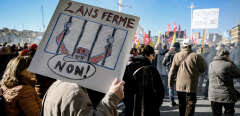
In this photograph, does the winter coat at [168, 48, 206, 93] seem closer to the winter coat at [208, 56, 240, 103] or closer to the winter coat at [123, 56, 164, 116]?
the winter coat at [208, 56, 240, 103]

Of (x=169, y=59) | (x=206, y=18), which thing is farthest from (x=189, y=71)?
(x=206, y=18)

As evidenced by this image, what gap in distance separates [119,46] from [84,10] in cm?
39

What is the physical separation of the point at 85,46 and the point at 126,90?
1556 mm

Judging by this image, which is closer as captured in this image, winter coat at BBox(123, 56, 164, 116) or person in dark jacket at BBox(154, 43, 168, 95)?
winter coat at BBox(123, 56, 164, 116)

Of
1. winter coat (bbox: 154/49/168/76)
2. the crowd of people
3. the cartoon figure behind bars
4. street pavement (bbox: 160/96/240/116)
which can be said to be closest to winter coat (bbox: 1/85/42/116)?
the crowd of people

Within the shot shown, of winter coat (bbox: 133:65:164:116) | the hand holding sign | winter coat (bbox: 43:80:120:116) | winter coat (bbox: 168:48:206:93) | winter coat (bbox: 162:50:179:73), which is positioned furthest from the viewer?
winter coat (bbox: 162:50:179:73)

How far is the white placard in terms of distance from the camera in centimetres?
641

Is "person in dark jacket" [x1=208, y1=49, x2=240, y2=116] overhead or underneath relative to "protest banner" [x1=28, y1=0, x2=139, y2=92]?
underneath

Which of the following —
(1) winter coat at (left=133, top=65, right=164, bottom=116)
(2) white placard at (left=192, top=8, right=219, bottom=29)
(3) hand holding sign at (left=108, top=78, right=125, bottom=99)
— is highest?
(2) white placard at (left=192, top=8, right=219, bottom=29)

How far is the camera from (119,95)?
113 cm

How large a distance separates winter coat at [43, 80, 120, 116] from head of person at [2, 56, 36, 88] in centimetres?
74

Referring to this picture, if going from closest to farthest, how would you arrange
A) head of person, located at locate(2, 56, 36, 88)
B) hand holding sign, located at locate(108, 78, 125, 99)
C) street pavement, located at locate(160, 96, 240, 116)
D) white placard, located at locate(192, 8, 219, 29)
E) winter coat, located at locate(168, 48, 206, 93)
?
1. hand holding sign, located at locate(108, 78, 125, 99)
2. head of person, located at locate(2, 56, 36, 88)
3. winter coat, located at locate(168, 48, 206, 93)
4. street pavement, located at locate(160, 96, 240, 116)
5. white placard, located at locate(192, 8, 219, 29)

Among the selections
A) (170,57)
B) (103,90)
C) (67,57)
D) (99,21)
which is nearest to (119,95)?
(103,90)

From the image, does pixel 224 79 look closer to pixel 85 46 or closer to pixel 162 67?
pixel 85 46
